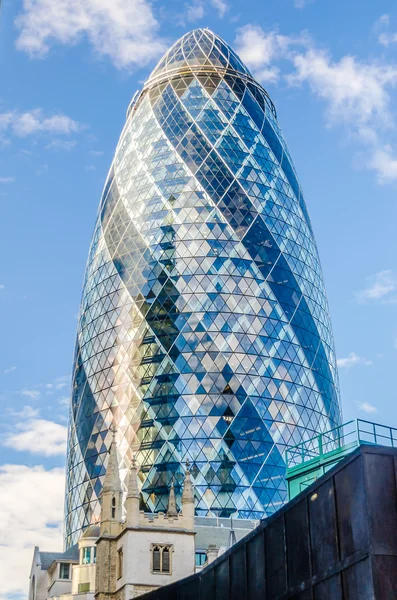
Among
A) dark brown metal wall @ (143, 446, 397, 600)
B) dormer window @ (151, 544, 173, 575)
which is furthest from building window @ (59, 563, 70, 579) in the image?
dark brown metal wall @ (143, 446, 397, 600)

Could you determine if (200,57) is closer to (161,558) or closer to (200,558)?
(200,558)

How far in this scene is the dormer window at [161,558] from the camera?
38250mm

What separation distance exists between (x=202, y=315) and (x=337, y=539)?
134 feet

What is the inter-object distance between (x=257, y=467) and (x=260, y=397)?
398cm

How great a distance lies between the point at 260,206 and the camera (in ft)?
189

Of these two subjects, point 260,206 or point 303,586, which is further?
point 260,206

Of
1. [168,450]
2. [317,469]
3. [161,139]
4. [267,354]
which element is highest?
[161,139]

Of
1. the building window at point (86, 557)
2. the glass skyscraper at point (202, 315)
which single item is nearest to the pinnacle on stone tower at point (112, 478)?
the building window at point (86, 557)

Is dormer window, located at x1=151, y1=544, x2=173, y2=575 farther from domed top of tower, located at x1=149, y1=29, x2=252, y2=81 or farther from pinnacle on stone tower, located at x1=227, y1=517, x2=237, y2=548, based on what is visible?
domed top of tower, located at x1=149, y1=29, x2=252, y2=81

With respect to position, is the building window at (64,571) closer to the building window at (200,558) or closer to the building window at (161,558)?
the building window at (200,558)

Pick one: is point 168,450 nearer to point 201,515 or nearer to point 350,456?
point 201,515

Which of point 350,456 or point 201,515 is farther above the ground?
point 201,515

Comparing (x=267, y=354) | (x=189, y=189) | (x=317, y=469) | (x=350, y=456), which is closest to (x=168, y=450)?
(x=267, y=354)

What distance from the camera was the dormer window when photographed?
38.2 meters
